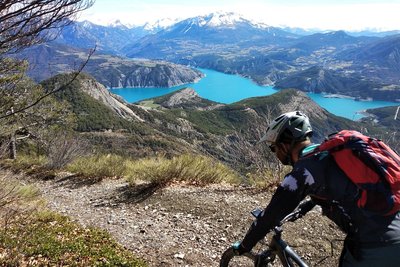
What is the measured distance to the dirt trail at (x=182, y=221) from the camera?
593cm

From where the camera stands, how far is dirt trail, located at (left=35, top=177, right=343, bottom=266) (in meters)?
5.93

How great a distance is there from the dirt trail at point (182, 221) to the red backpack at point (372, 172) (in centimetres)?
352

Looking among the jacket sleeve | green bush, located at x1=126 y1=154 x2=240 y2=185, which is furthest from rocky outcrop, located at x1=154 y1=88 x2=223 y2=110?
the jacket sleeve

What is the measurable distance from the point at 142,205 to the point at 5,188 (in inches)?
117

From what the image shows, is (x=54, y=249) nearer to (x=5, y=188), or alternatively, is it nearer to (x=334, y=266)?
(x=5, y=188)

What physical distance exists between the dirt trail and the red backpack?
11.5ft

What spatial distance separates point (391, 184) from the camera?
7.49ft

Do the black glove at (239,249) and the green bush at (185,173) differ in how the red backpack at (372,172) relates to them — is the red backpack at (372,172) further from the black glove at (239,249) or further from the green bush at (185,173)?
the green bush at (185,173)

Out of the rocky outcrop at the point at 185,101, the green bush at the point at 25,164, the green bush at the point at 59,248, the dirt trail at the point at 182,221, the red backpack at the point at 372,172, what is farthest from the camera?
the rocky outcrop at the point at 185,101

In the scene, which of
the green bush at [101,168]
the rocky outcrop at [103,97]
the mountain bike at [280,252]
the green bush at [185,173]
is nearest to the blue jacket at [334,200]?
the mountain bike at [280,252]

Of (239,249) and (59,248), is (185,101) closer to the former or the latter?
(59,248)

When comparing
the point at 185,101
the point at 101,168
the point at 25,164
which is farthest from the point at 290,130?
the point at 185,101

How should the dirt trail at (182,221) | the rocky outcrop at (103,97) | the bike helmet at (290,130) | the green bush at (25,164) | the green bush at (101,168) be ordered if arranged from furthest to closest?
the rocky outcrop at (103,97) → the green bush at (25,164) → the green bush at (101,168) → the dirt trail at (182,221) → the bike helmet at (290,130)

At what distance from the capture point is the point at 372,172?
231cm
